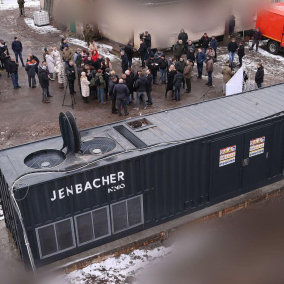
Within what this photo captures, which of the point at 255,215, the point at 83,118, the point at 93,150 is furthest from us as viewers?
the point at 83,118

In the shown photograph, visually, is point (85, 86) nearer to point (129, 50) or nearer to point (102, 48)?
point (129, 50)

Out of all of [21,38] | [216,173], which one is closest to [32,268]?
[216,173]

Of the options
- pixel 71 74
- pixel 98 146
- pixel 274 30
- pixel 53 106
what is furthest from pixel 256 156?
pixel 274 30

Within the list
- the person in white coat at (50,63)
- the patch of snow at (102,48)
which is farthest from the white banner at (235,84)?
the patch of snow at (102,48)

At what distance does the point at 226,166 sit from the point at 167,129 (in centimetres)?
171

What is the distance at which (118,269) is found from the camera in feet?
26.6

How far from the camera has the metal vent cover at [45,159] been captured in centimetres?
780

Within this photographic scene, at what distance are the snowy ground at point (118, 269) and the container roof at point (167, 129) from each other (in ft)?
7.26

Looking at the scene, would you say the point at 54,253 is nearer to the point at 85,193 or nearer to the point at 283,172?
the point at 85,193

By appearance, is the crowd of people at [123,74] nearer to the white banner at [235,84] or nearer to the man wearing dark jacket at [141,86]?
the man wearing dark jacket at [141,86]

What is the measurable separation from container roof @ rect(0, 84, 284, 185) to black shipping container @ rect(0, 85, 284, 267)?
0.08ft

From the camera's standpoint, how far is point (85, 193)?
25.1 feet

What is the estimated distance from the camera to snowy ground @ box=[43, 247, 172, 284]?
7.85 metres

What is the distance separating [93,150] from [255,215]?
444 centimetres
